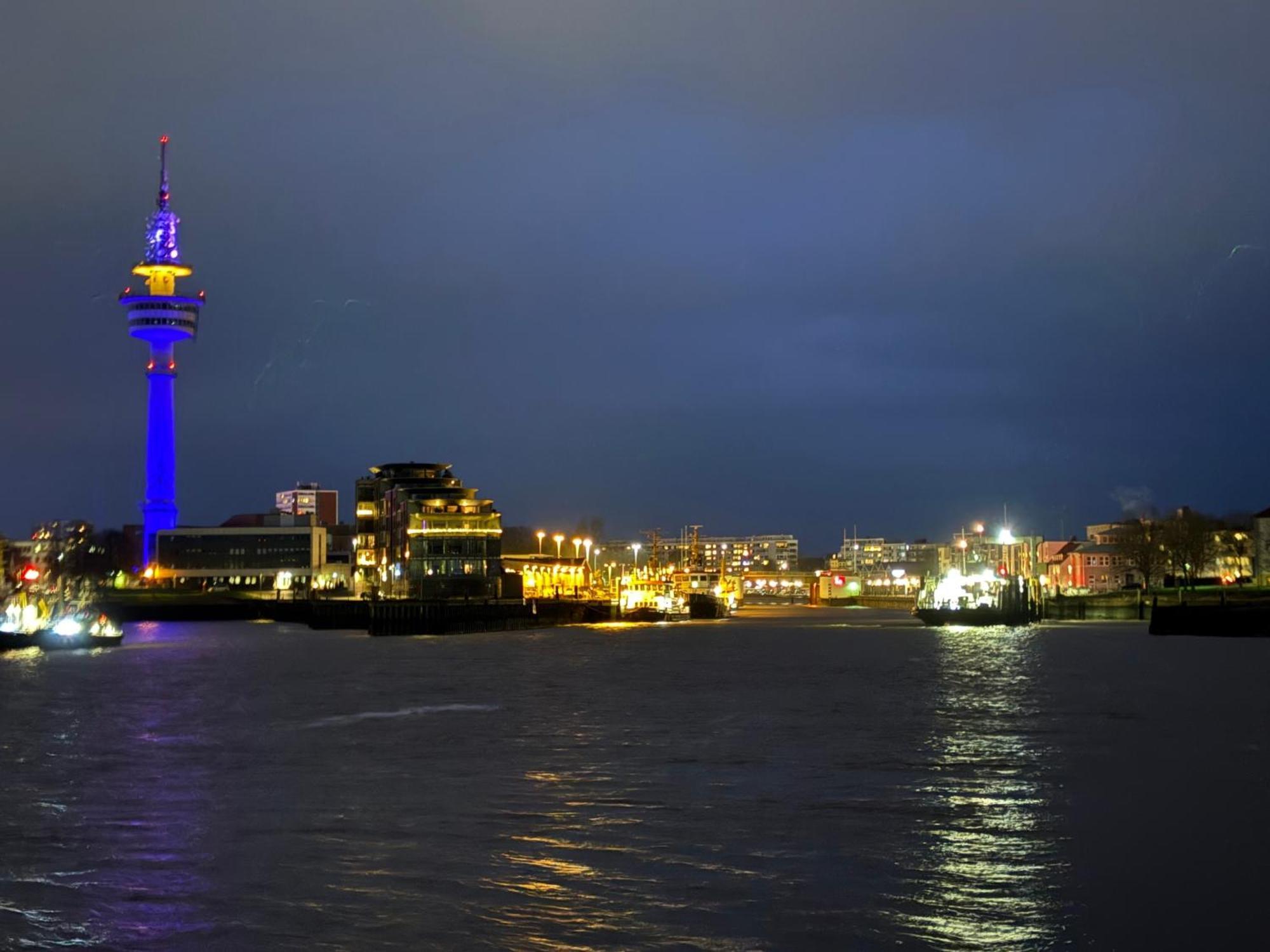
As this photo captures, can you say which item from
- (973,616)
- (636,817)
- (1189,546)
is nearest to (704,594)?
(973,616)

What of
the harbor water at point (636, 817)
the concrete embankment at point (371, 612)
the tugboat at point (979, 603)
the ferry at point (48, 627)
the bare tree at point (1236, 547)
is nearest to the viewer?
the harbor water at point (636, 817)

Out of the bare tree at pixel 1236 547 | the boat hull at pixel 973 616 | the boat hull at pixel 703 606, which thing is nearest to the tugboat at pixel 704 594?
the boat hull at pixel 703 606

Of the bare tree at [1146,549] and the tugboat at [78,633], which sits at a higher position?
the bare tree at [1146,549]

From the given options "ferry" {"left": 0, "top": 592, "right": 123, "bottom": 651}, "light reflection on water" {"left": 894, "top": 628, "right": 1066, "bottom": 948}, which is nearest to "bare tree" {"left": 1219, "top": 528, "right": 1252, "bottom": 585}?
"ferry" {"left": 0, "top": 592, "right": 123, "bottom": 651}

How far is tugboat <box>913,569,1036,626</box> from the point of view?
129 metres

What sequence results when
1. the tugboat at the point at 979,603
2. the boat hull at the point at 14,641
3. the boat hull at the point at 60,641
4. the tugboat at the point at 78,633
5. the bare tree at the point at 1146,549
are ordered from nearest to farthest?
1. the boat hull at the point at 14,641
2. the boat hull at the point at 60,641
3. the tugboat at the point at 78,633
4. the tugboat at the point at 979,603
5. the bare tree at the point at 1146,549

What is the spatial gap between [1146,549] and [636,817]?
15418 centimetres

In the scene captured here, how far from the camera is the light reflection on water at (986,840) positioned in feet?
59.5

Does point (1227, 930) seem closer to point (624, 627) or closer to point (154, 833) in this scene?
point (154, 833)

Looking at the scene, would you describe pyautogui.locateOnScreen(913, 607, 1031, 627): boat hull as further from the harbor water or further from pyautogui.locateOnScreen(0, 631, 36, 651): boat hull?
pyautogui.locateOnScreen(0, 631, 36, 651): boat hull

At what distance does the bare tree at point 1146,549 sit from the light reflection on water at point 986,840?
129 meters

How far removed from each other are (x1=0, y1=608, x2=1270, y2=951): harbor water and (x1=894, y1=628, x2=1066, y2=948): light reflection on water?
0.08 metres

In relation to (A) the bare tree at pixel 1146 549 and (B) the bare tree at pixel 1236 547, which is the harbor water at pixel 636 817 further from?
(B) the bare tree at pixel 1236 547

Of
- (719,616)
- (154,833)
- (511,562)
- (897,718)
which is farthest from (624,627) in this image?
(154,833)
